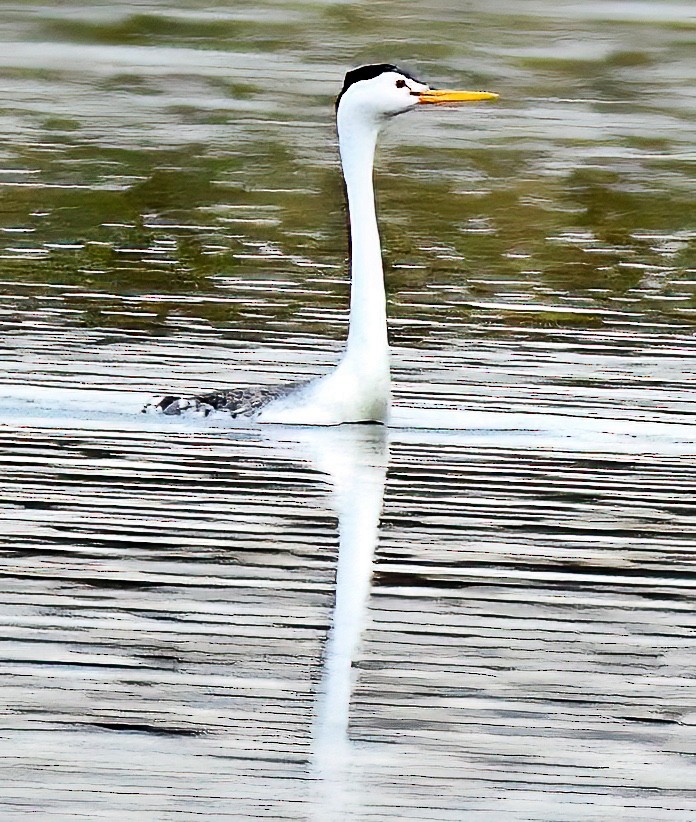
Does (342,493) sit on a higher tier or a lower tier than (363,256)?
lower

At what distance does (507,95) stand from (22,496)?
62.7ft

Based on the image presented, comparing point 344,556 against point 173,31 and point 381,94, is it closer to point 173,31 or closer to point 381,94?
point 381,94

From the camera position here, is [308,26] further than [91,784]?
Yes

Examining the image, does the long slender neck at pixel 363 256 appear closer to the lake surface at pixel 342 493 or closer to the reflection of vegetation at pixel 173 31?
the lake surface at pixel 342 493

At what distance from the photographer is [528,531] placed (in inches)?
389

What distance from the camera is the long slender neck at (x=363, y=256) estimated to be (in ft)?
39.7

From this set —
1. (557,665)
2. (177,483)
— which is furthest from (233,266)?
(557,665)

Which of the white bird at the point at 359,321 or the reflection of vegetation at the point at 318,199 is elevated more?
the white bird at the point at 359,321

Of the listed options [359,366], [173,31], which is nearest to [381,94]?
[359,366]

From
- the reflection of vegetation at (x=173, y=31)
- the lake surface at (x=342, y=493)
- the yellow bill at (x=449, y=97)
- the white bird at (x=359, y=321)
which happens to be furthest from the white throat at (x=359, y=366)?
the reflection of vegetation at (x=173, y=31)

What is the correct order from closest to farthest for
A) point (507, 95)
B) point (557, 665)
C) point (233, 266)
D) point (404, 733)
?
point (404, 733) < point (557, 665) < point (233, 266) < point (507, 95)

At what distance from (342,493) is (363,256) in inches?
78.2

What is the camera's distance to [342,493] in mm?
10672

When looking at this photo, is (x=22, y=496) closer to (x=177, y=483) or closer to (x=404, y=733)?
(x=177, y=483)
